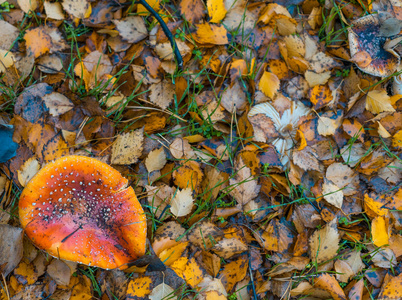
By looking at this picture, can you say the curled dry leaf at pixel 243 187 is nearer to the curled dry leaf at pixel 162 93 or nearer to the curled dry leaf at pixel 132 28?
the curled dry leaf at pixel 162 93

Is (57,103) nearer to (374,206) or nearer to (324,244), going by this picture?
(324,244)

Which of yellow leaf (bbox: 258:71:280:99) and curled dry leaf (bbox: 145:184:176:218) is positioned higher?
yellow leaf (bbox: 258:71:280:99)

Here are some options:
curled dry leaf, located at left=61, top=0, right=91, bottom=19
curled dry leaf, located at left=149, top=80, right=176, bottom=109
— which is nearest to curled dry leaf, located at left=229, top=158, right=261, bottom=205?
curled dry leaf, located at left=149, top=80, right=176, bottom=109

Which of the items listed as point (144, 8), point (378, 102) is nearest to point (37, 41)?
point (144, 8)

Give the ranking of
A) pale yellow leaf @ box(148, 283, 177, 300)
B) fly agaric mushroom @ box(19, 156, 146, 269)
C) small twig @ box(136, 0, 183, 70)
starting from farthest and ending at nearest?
small twig @ box(136, 0, 183, 70) < pale yellow leaf @ box(148, 283, 177, 300) < fly agaric mushroom @ box(19, 156, 146, 269)

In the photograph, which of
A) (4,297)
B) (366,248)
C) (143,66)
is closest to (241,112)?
(143,66)

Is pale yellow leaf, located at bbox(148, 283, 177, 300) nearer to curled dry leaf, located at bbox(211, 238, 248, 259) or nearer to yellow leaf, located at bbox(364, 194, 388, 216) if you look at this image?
curled dry leaf, located at bbox(211, 238, 248, 259)

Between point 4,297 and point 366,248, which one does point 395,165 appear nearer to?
point 366,248
